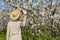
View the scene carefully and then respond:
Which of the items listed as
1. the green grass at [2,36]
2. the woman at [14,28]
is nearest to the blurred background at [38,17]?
the green grass at [2,36]

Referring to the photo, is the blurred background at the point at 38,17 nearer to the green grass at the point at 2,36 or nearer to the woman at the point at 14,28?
the green grass at the point at 2,36

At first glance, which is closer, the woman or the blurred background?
the woman

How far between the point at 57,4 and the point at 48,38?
2.18 feet

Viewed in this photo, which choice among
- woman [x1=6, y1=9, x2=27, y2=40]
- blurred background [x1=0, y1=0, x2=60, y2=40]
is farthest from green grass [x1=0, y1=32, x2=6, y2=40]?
woman [x1=6, y1=9, x2=27, y2=40]

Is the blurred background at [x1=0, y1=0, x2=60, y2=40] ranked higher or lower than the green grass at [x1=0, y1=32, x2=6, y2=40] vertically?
higher

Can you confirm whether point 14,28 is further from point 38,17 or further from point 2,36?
point 38,17

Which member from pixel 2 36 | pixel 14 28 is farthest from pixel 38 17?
pixel 14 28

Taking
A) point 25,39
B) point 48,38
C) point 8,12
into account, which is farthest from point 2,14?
point 48,38

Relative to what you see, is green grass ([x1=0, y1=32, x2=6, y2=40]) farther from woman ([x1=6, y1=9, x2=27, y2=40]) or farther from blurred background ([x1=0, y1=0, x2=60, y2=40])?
woman ([x1=6, y1=9, x2=27, y2=40])

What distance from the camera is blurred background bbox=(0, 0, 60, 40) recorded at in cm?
524

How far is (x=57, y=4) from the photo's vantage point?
207 inches

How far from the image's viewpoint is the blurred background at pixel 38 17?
524cm

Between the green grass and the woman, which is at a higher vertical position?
the woman

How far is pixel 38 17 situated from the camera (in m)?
5.28
